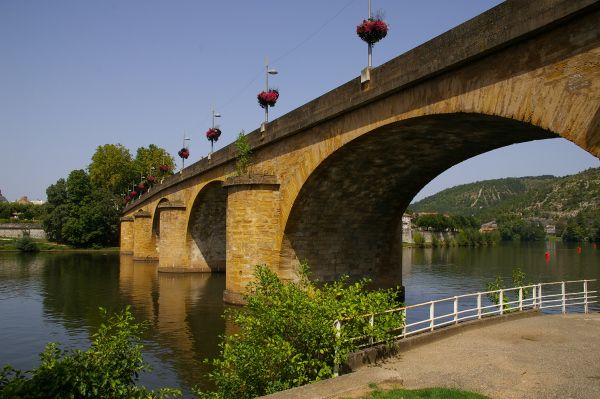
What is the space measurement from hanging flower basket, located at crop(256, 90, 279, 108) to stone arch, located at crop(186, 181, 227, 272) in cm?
994

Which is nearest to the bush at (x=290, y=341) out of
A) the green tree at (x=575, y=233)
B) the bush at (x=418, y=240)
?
the bush at (x=418, y=240)

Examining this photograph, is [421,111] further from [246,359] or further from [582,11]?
[246,359]

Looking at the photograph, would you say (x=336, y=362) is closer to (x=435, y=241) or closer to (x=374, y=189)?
(x=374, y=189)

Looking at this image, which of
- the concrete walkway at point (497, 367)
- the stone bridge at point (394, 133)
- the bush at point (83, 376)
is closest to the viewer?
the bush at point (83, 376)

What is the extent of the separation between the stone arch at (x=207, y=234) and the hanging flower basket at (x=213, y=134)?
3.32m

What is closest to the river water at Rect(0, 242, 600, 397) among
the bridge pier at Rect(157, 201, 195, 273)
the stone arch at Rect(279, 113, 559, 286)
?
the bridge pier at Rect(157, 201, 195, 273)

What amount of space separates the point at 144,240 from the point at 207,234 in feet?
39.4

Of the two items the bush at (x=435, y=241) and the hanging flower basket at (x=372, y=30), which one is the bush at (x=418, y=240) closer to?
the bush at (x=435, y=241)

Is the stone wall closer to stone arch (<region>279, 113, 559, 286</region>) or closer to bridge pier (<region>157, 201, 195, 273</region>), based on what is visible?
bridge pier (<region>157, 201, 195, 273</region>)

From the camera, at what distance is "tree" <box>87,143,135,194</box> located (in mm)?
58263

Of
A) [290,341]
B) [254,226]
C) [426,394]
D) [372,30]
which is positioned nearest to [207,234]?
[254,226]

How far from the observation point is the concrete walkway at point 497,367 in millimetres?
5660

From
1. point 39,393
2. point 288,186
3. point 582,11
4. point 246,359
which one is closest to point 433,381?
point 246,359

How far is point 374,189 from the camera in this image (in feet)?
49.4
